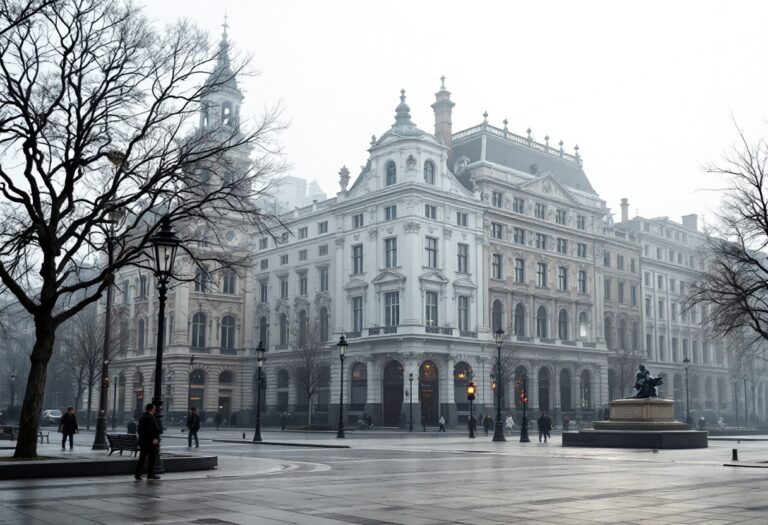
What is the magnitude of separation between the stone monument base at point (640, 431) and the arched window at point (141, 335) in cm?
6015

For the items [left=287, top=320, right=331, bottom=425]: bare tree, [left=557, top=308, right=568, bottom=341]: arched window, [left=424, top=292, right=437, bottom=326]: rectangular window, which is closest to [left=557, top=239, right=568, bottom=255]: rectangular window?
[left=557, top=308, right=568, bottom=341]: arched window

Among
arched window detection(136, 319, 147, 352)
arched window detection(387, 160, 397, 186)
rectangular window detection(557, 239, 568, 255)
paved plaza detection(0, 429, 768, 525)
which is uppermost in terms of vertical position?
arched window detection(387, 160, 397, 186)

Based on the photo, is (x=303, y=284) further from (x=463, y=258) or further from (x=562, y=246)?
(x=562, y=246)

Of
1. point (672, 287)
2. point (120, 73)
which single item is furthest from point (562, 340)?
point (120, 73)

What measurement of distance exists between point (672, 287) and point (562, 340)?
26906 mm

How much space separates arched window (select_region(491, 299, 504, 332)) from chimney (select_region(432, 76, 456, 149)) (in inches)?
619

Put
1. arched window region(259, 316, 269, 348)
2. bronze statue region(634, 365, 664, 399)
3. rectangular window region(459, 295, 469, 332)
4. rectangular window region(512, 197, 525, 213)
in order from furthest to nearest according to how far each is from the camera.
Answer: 1. arched window region(259, 316, 269, 348)
2. rectangular window region(512, 197, 525, 213)
3. rectangular window region(459, 295, 469, 332)
4. bronze statue region(634, 365, 664, 399)

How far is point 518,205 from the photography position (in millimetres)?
79625

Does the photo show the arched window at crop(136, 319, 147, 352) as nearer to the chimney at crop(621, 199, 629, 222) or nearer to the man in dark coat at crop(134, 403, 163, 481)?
the chimney at crop(621, 199, 629, 222)

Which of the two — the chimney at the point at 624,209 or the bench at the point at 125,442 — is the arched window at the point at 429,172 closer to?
the chimney at the point at 624,209

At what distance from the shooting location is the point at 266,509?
14594 mm

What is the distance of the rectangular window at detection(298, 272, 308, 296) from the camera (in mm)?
81875

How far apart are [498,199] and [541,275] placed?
9.20m

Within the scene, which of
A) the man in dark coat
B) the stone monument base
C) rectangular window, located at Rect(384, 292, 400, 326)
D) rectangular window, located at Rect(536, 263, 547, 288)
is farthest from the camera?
rectangular window, located at Rect(536, 263, 547, 288)
